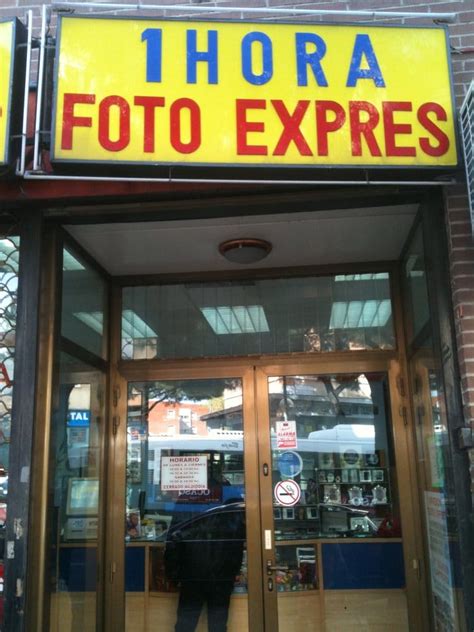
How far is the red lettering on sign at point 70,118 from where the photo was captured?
2977 millimetres

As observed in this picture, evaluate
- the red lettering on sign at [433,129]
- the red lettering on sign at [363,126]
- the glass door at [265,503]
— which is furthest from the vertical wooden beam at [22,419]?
the red lettering on sign at [433,129]

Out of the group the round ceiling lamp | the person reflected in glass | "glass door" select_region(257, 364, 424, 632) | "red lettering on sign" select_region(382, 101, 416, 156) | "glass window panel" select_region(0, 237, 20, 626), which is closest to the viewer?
"red lettering on sign" select_region(382, 101, 416, 156)

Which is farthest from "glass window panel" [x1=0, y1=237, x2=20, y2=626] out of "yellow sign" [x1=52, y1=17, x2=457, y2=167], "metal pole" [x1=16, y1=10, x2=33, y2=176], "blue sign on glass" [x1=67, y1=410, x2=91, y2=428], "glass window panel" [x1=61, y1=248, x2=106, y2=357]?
"yellow sign" [x1=52, y1=17, x2=457, y2=167]

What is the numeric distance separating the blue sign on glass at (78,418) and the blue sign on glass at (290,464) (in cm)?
141

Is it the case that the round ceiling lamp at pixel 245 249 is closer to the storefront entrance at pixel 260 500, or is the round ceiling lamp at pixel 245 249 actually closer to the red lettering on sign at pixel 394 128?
the storefront entrance at pixel 260 500

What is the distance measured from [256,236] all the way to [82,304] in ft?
4.24

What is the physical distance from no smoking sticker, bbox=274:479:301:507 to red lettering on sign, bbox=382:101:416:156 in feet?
8.29

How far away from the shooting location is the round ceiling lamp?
418cm

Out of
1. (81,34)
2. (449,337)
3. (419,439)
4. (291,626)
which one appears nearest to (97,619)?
(291,626)

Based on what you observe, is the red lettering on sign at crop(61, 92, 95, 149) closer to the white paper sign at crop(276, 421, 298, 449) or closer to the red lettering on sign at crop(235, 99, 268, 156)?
the red lettering on sign at crop(235, 99, 268, 156)

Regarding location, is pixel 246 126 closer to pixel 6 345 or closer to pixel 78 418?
pixel 6 345

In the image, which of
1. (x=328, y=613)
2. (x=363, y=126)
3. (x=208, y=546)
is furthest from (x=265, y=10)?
(x=328, y=613)

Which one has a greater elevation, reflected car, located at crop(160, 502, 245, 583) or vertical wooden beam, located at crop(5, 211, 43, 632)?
vertical wooden beam, located at crop(5, 211, 43, 632)

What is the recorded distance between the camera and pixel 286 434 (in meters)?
4.61
